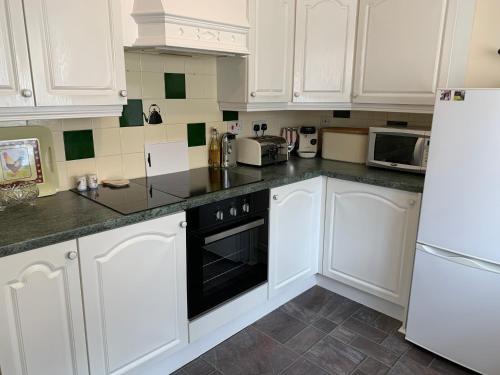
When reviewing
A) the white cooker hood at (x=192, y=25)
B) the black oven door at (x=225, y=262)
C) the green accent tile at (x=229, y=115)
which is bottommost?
the black oven door at (x=225, y=262)

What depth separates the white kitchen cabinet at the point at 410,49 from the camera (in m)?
1.99

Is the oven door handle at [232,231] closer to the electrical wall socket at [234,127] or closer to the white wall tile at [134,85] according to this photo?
the electrical wall socket at [234,127]

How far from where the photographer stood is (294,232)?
2328 millimetres

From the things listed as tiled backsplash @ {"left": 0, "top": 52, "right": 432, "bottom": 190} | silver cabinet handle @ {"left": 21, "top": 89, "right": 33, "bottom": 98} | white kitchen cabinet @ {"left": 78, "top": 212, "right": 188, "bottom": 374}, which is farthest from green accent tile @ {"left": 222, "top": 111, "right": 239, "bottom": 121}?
silver cabinet handle @ {"left": 21, "top": 89, "right": 33, "bottom": 98}

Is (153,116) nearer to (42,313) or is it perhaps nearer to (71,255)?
(71,255)

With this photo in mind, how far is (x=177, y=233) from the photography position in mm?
1696

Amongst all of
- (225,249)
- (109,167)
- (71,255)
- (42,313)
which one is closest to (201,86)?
(109,167)

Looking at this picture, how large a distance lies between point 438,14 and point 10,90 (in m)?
2.05

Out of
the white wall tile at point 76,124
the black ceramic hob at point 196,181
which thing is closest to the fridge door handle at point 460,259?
the black ceramic hob at point 196,181

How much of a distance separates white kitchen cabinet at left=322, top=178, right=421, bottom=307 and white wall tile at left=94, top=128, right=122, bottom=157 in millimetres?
1282

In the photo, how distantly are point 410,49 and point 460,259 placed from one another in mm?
1175

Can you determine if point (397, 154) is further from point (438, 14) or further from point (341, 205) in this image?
point (438, 14)

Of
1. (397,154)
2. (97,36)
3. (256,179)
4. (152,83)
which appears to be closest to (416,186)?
(397,154)

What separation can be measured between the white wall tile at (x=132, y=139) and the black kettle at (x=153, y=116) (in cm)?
6
